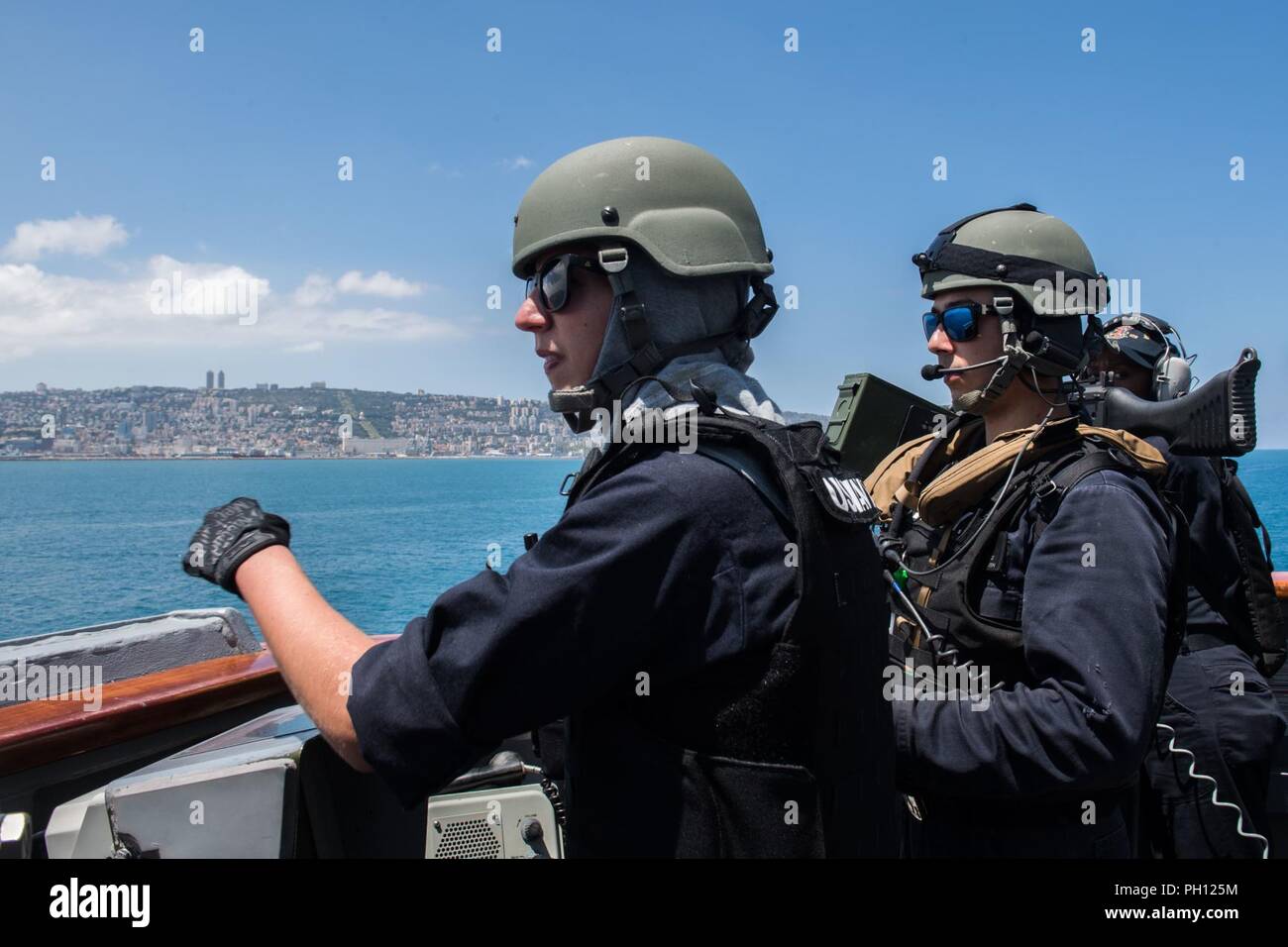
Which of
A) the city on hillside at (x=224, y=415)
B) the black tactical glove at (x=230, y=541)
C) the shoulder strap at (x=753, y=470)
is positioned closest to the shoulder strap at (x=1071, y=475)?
the shoulder strap at (x=753, y=470)

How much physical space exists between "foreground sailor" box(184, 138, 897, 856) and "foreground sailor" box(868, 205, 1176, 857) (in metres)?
0.52

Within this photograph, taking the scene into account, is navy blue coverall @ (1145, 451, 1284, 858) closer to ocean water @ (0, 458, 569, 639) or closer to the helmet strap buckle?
the helmet strap buckle

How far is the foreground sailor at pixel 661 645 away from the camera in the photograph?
1.49 metres

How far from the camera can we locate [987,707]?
7.41 ft

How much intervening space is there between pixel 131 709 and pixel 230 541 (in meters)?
1.58

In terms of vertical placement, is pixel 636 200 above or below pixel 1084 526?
above

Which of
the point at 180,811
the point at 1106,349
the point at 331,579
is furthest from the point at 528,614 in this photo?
the point at 331,579

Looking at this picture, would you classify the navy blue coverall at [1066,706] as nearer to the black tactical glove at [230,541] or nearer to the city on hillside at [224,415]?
the black tactical glove at [230,541]

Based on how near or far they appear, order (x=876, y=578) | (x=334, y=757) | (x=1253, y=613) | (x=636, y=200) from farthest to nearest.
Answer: (x=1253, y=613)
(x=334, y=757)
(x=636, y=200)
(x=876, y=578)

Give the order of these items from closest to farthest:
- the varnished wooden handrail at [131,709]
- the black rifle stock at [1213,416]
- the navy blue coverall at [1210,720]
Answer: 1. the varnished wooden handrail at [131,709]
2. the navy blue coverall at [1210,720]
3. the black rifle stock at [1213,416]

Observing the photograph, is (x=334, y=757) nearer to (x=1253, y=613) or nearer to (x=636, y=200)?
(x=636, y=200)

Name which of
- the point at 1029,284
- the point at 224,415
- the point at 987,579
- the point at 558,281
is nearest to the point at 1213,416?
the point at 1029,284

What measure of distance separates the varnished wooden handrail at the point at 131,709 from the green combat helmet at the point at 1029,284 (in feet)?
6.50
